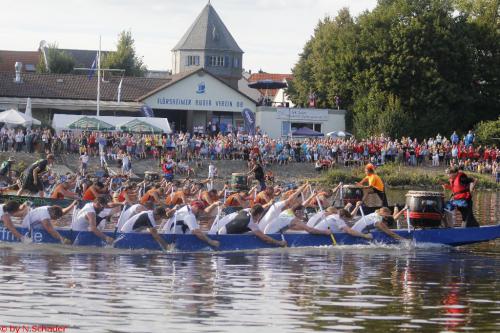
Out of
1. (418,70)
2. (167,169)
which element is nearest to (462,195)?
(167,169)

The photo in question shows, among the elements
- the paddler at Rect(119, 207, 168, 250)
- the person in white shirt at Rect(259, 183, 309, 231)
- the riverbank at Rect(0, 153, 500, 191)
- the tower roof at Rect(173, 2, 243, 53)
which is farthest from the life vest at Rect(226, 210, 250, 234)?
the tower roof at Rect(173, 2, 243, 53)

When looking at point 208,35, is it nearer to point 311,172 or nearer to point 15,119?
point 311,172

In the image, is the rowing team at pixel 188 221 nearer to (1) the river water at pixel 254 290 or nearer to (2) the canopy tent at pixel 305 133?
(1) the river water at pixel 254 290

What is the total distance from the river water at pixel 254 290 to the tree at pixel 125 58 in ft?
237

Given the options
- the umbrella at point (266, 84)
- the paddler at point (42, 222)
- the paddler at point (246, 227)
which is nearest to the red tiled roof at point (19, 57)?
the umbrella at point (266, 84)

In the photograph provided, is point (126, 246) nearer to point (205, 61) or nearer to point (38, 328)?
point (38, 328)

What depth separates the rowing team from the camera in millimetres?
21375

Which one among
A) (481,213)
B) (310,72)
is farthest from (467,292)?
(310,72)

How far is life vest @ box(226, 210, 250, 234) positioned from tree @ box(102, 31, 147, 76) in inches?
2806

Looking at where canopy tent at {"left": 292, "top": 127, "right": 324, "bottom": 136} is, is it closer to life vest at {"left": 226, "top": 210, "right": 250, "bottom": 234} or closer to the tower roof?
the tower roof

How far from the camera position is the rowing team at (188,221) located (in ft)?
70.1

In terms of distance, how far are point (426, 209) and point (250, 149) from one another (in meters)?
28.5

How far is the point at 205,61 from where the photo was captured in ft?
288

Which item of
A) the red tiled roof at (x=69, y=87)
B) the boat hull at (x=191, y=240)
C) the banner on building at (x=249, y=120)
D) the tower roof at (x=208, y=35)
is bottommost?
the boat hull at (x=191, y=240)
